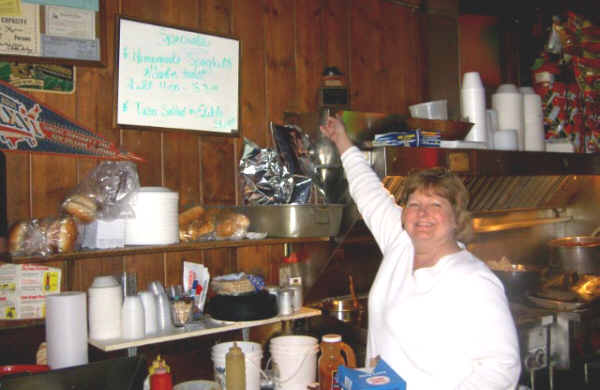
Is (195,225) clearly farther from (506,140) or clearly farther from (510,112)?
(510,112)

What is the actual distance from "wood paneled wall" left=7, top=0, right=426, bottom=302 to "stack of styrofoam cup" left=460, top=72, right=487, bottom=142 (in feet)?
0.96

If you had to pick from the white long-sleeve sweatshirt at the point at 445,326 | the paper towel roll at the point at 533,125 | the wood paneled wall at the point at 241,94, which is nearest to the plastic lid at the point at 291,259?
the wood paneled wall at the point at 241,94

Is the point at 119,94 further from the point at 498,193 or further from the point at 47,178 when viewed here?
the point at 498,193

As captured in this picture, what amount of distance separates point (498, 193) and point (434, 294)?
178 centimetres

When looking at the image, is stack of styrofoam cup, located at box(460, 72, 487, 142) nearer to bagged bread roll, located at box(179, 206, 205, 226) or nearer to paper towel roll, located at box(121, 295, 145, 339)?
bagged bread roll, located at box(179, 206, 205, 226)

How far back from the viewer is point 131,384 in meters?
1.64

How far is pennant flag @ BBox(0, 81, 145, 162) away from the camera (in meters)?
1.95

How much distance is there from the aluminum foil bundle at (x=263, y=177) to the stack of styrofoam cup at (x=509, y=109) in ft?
5.39

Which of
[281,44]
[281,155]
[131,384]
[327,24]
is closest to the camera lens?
[131,384]

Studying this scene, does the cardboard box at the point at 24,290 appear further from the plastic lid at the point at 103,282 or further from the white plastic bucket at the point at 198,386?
the white plastic bucket at the point at 198,386

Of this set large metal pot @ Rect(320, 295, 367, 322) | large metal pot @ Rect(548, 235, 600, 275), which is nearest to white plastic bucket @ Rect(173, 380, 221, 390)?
large metal pot @ Rect(320, 295, 367, 322)

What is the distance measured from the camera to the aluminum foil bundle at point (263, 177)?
8.07 ft

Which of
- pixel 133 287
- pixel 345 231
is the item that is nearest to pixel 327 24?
pixel 345 231

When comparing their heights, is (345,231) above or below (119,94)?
below
